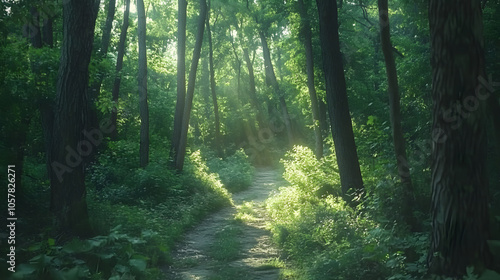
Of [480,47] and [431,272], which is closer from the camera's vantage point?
[480,47]

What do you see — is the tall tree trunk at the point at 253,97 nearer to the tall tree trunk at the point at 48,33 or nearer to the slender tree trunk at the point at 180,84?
the slender tree trunk at the point at 180,84

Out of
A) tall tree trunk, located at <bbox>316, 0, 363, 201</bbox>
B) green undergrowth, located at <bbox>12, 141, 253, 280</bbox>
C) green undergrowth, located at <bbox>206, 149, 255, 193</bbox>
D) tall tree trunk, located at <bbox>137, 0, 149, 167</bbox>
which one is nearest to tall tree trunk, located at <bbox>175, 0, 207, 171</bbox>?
green undergrowth, located at <bbox>12, 141, 253, 280</bbox>

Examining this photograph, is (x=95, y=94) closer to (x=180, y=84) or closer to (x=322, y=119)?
(x=180, y=84)

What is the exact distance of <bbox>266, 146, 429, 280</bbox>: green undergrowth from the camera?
7036 mm

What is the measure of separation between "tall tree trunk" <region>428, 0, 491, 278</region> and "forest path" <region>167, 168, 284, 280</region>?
3.90 meters

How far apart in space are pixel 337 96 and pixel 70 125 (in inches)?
272

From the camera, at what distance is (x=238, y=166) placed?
28.3 metres

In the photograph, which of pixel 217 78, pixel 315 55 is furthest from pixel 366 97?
pixel 217 78

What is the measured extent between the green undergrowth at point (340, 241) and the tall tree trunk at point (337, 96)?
46.1 inches

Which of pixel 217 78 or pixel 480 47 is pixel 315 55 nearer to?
pixel 480 47

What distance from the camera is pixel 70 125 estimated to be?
936cm

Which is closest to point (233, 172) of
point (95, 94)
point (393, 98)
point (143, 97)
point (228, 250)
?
point (143, 97)

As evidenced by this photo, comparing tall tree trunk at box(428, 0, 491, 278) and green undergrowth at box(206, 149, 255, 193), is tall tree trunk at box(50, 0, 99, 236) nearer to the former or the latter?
tall tree trunk at box(428, 0, 491, 278)

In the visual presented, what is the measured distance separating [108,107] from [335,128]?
21.1 ft
